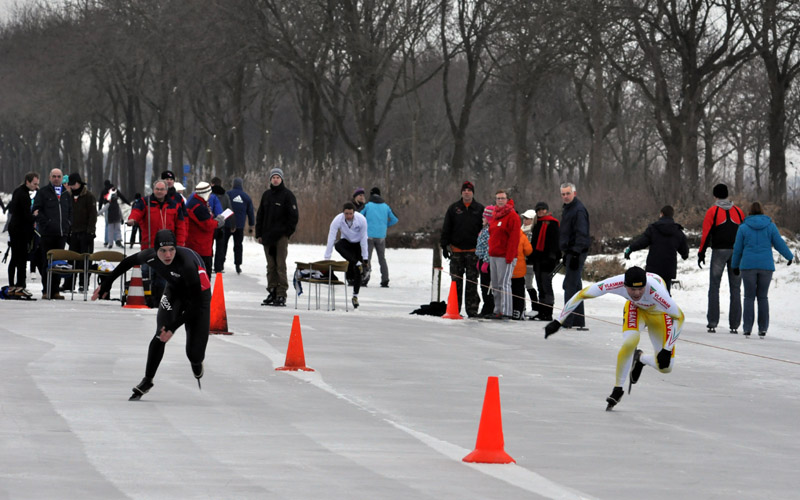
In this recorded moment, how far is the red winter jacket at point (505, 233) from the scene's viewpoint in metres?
19.2

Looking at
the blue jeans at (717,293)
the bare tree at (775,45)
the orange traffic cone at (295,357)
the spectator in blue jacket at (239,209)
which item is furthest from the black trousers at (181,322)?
the bare tree at (775,45)

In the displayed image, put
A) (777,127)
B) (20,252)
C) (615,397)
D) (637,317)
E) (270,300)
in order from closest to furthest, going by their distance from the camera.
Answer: (615,397) → (637,317) → (20,252) → (270,300) → (777,127)

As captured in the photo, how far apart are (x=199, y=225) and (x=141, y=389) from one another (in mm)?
8566

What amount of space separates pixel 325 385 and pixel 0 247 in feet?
87.9

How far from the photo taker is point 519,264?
19547mm

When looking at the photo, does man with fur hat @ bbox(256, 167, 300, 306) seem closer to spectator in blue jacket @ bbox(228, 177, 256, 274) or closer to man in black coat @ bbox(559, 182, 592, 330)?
man in black coat @ bbox(559, 182, 592, 330)

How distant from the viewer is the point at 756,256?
1850 centimetres

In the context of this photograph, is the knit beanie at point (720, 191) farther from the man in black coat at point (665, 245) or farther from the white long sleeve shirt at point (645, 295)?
the white long sleeve shirt at point (645, 295)

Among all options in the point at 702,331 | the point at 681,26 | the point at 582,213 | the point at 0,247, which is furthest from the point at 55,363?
the point at 681,26

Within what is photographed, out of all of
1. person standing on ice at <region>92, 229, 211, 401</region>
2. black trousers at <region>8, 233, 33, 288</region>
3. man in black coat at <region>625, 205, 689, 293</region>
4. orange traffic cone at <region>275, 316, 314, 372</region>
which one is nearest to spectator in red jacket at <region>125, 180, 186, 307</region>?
black trousers at <region>8, 233, 33, 288</region>

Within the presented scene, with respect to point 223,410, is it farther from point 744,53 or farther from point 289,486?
point 744,53

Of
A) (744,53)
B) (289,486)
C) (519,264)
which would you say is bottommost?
(289,486)

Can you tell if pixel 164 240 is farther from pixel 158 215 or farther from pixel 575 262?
pixel 575 262

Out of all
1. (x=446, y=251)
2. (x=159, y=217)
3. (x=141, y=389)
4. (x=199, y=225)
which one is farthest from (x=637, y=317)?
(x=199, y=225)
